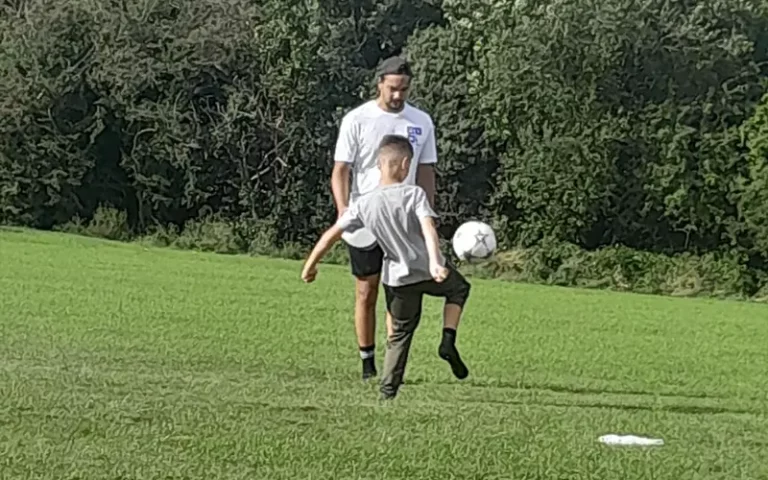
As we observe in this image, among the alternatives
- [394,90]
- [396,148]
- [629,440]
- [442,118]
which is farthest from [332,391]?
[442,118]

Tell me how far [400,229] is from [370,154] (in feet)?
4.12

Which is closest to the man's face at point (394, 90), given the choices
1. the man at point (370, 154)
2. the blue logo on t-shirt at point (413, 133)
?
the man at point (370, 154)

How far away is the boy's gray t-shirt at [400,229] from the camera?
23.0ft

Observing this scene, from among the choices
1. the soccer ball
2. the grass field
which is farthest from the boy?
the soccer ball

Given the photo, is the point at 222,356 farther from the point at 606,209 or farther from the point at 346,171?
the point at 606,209

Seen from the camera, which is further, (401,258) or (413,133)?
(413,133)

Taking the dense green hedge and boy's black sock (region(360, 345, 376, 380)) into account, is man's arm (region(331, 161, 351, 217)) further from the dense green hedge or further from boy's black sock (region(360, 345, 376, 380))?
the dense green hedge

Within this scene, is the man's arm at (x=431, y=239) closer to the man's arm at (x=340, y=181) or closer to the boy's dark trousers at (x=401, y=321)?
the boy's dark trousers at (x=401, y=321)

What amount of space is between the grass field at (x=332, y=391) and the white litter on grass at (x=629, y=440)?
75 millimetres

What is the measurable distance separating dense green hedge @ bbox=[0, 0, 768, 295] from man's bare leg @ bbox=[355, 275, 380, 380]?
58.7 feet

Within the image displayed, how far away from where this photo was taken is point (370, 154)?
8.19m

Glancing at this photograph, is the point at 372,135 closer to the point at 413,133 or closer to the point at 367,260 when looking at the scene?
the point at 413,133

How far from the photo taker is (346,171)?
8359mm

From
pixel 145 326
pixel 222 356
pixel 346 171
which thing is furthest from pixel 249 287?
pixel 346 171
